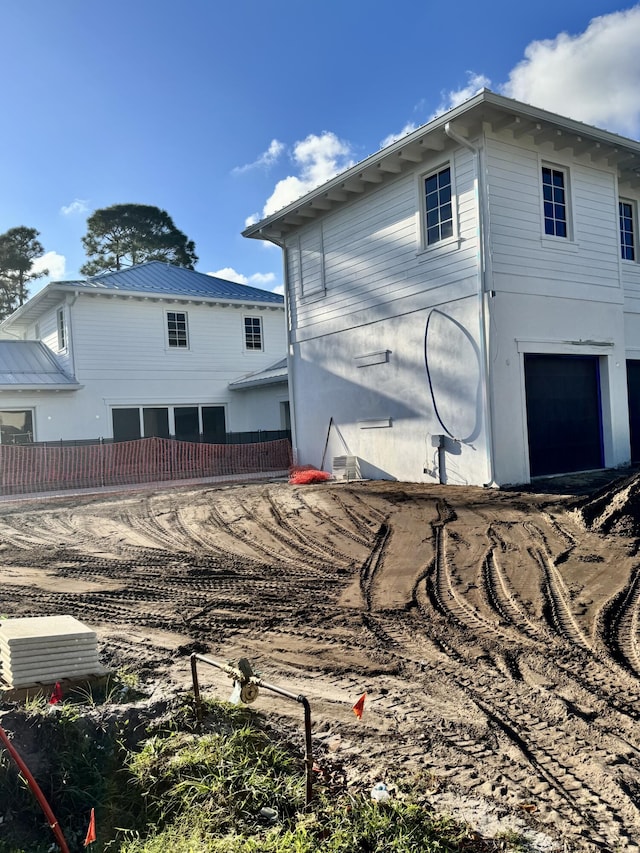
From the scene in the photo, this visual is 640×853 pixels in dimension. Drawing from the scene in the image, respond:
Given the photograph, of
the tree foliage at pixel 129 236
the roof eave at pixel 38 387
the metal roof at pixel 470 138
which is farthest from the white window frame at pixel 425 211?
the tree foliage at pixel 129 236

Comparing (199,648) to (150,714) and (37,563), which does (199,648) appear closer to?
(150,714)

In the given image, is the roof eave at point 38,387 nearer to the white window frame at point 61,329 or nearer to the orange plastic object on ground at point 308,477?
the white window frame at point 61,329

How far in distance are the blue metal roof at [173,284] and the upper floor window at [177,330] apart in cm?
84

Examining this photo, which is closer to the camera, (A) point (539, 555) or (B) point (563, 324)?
(A) point (539, 555)

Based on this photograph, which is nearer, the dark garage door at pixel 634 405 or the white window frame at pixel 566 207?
the white window frame at pixel 566 207

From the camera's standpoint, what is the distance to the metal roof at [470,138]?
38.2 feet

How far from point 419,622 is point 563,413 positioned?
912 centimetres

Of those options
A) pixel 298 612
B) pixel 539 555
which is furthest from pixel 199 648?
pixel 539 555

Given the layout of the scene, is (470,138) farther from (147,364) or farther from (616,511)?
(147,364)

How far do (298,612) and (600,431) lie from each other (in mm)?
10402

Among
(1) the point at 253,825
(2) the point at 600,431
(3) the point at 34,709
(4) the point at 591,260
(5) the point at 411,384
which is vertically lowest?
(1) the point at 253,825

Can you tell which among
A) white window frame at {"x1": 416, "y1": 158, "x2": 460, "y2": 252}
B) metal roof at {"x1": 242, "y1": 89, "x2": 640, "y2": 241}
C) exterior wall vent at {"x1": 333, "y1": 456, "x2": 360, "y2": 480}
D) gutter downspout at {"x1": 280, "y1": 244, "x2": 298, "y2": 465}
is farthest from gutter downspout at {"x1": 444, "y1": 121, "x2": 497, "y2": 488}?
gutter downspout at {"x1": 280, "y1": 244, "x2": 298, "y2": 465}

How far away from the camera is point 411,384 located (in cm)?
1407

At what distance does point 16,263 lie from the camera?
42375mm
